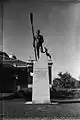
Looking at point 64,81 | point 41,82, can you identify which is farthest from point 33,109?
point 64,81

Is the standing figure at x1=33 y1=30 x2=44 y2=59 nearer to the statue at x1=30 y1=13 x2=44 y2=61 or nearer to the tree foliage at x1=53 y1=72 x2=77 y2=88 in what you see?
the statue at x1=30 y1=13 x2=44 y2=61

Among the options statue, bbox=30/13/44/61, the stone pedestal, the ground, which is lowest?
the ground

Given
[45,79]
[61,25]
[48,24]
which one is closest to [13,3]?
[48,24]

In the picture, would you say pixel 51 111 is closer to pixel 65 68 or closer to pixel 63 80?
pixel 63 80

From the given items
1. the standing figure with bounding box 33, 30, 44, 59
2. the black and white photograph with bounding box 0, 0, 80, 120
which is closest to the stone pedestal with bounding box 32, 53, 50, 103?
the black and white photograph with bounding box 0, 0, 80, 120

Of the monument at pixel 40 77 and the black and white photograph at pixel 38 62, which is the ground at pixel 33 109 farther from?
the monument at pixel 40 77

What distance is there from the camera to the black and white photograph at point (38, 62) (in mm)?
2629

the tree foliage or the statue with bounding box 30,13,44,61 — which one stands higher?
the statue with bounding box 30,13,44,61

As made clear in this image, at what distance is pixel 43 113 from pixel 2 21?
141 cm

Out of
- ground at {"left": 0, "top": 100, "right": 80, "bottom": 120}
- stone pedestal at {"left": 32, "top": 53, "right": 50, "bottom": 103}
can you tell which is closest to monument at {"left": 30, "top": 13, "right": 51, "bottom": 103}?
stone pedestal at {"left": 32, "top": 53, "right": 50, "bottom": 103}

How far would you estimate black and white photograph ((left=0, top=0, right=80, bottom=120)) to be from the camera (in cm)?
263

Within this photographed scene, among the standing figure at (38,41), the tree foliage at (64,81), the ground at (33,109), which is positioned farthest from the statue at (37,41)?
the ground at (33,109)

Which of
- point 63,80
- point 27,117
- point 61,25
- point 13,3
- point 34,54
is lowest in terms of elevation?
point 27,117

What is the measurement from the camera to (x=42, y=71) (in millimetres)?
2633
